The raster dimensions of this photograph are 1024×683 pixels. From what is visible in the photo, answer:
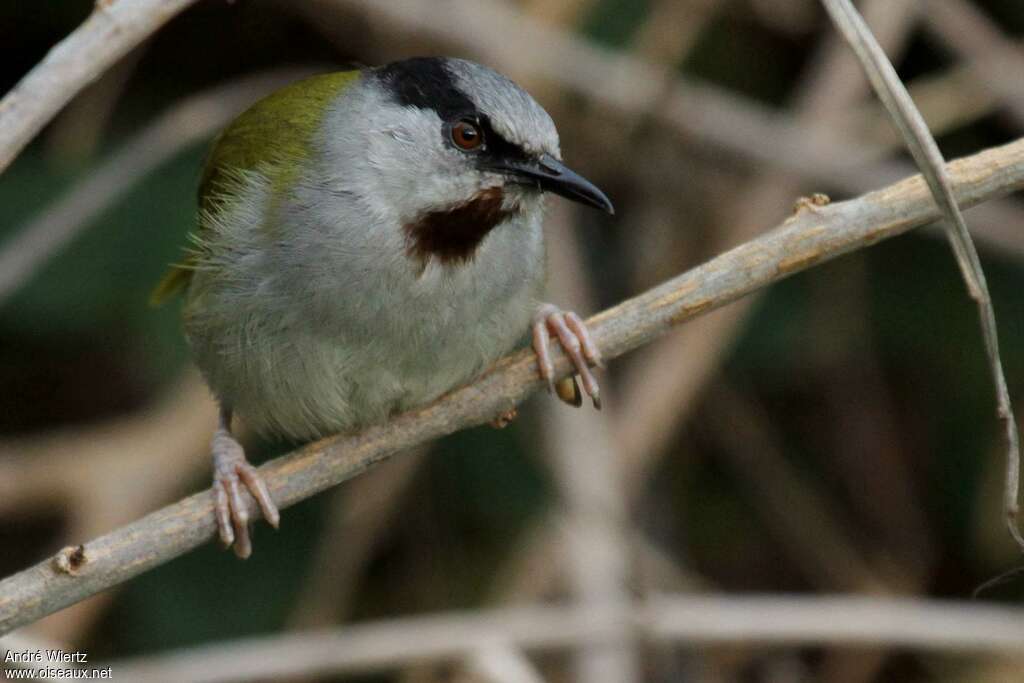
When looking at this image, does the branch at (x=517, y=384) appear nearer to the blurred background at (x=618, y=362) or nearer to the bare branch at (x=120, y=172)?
the blurred background at (x=618, y=362)

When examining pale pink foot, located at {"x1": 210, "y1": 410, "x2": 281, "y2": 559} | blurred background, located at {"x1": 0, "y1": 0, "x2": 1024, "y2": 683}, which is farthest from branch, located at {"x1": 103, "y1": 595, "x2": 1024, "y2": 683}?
pale pink foot, located at {"x1": 210, "y1": 410, "x2": 281, "y2": 559}

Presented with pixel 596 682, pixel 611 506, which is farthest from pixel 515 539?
pixel 596 682

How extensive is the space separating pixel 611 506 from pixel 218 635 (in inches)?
55.8

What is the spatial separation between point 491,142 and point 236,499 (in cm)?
101

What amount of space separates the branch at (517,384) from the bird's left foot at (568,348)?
33mm

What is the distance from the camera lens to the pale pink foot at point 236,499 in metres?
2.87

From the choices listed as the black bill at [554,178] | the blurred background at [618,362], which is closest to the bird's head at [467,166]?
the black bill at [554,178]

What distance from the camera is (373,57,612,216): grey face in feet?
9.95

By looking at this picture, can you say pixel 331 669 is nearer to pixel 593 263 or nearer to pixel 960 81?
pixel 593 263

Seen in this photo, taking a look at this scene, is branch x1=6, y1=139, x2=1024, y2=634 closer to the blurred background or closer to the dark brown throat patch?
the dark brown throat patch

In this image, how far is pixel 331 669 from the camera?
3.80 metres

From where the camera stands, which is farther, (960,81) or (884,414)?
(884,414)

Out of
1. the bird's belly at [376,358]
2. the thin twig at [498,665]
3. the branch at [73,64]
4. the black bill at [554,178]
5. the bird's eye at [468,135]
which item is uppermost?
the bird's eye at [468,135]

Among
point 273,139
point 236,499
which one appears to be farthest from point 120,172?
point 236,499
